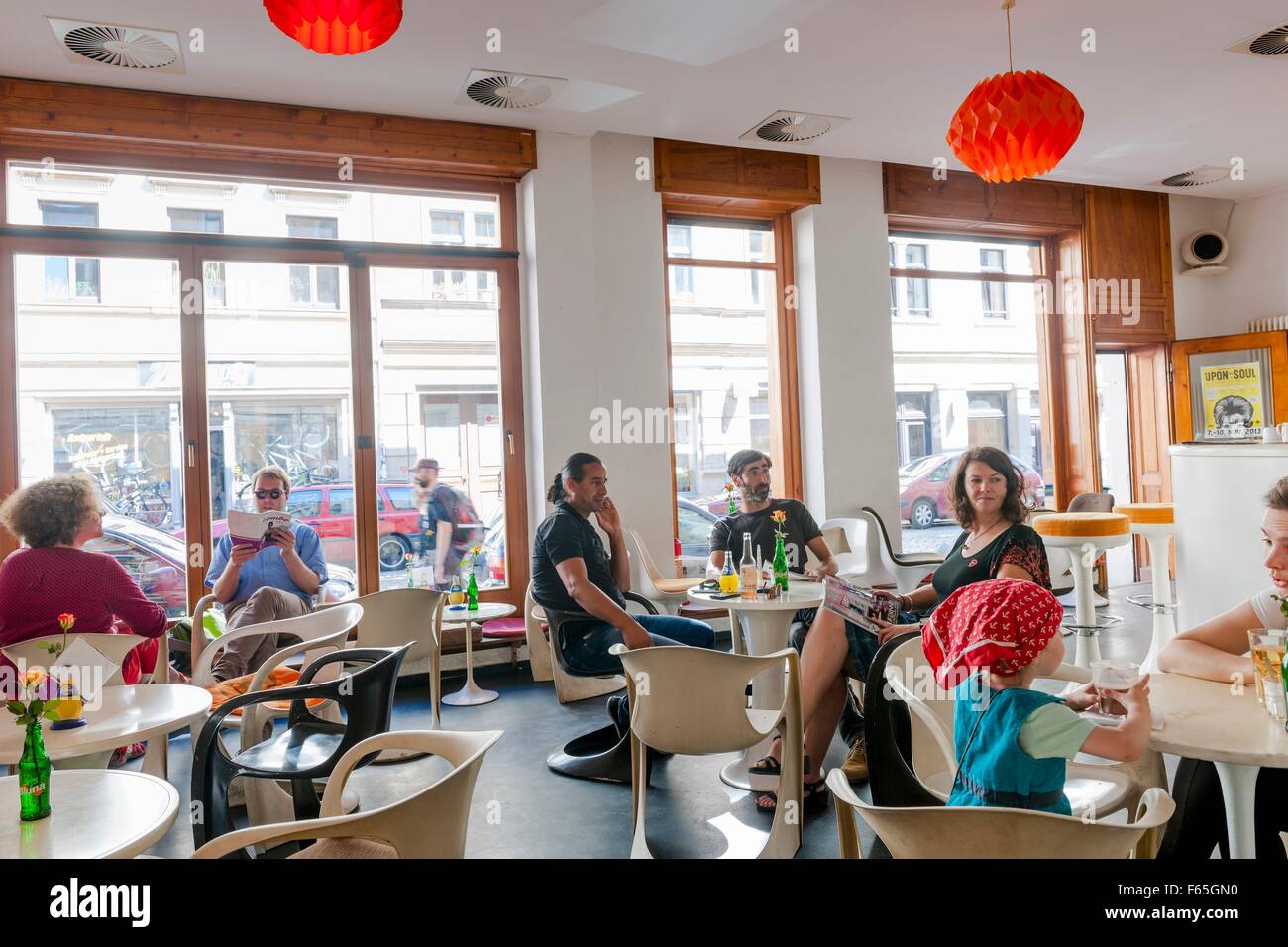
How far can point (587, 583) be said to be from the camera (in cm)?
379

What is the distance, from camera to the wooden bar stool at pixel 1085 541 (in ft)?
17.1

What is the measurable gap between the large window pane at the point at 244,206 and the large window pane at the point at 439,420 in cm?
21

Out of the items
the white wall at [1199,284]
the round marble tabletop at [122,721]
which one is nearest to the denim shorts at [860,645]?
the round marble tabletop at [122,721]

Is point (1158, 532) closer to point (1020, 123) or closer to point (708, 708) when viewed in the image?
point (1020, 123)

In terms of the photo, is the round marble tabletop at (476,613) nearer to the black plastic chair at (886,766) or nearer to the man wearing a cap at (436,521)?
the man wearing a cap at (436,521)

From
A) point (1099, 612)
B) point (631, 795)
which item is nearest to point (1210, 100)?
point (1099, 612)

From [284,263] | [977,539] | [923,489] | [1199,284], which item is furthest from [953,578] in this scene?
[1199,284]

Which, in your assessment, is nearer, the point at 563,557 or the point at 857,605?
the point at 857,605

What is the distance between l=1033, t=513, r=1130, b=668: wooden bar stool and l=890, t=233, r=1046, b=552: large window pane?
4.95ft

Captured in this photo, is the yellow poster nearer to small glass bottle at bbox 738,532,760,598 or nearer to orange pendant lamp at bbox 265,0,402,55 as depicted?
small glass bottle at bbox 738,532,760,598

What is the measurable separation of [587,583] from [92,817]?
7.31 ft
